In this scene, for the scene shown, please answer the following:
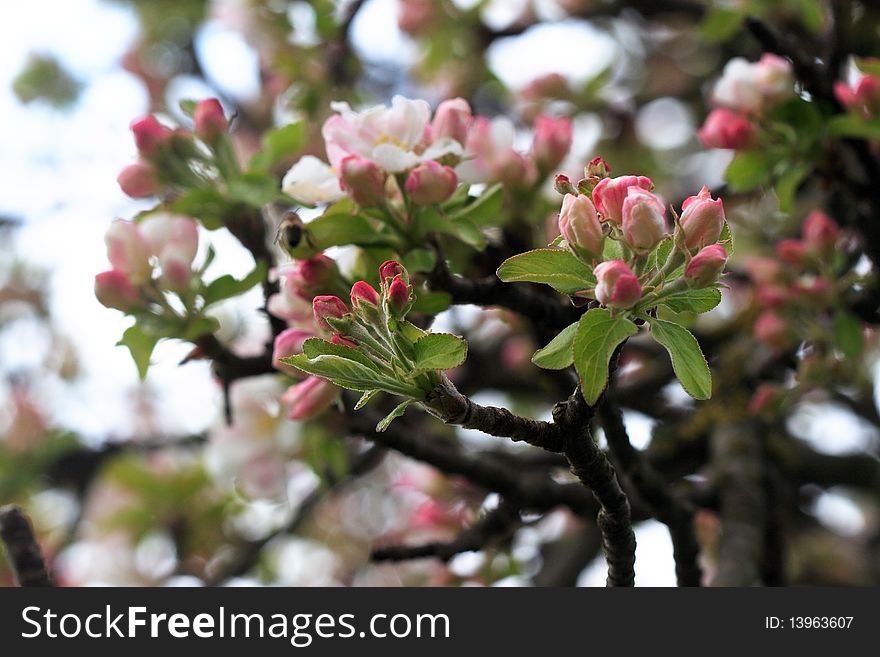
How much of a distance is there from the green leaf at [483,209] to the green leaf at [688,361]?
0.34 m

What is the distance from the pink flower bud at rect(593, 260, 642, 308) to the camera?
72 cm

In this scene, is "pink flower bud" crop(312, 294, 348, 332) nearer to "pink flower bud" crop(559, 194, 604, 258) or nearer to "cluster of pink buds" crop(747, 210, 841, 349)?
"pink flower bud" crop(559, 194, 604, 258)

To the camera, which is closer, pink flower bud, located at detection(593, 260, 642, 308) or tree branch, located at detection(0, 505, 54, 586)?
pink flower bud, located at detection(593, 260, 642, 308)

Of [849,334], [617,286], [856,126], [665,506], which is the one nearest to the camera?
[617,286]

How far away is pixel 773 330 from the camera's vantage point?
175 centimetres

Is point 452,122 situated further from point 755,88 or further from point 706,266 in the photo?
point 755,88

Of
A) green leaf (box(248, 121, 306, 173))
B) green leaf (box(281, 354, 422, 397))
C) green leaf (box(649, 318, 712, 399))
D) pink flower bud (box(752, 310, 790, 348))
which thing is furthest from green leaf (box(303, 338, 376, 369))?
pink flower bud (box(752, 310, 790, 348))

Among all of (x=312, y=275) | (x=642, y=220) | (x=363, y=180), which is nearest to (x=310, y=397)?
(x=312, y=275)

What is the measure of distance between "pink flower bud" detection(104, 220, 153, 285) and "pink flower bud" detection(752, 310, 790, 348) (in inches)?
44.9

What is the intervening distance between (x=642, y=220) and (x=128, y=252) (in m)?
0.65

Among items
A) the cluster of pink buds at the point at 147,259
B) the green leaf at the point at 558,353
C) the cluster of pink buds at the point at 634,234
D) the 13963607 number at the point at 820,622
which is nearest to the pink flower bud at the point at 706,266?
the cluster of pink buds at the point at 634,234

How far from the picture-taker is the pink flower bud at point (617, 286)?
72 centimetres

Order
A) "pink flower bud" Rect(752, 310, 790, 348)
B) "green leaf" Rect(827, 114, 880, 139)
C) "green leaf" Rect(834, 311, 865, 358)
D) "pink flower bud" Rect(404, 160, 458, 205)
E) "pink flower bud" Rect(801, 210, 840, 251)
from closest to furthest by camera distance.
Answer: "pink flower bud" Rect(404, 160, 458, 205) → "green leaf" Rect(827, 114, 880, 139) → "green leaf" Rect(834, 311, 865, 358) → "pink flower bud" Rect(801, 210, 840, 251) → "pink flower bud" Rect(752, 310, 790, 348)

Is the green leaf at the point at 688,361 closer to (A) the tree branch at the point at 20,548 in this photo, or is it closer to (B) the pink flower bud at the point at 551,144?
(B) the pink flower bud at the point at 551,144
